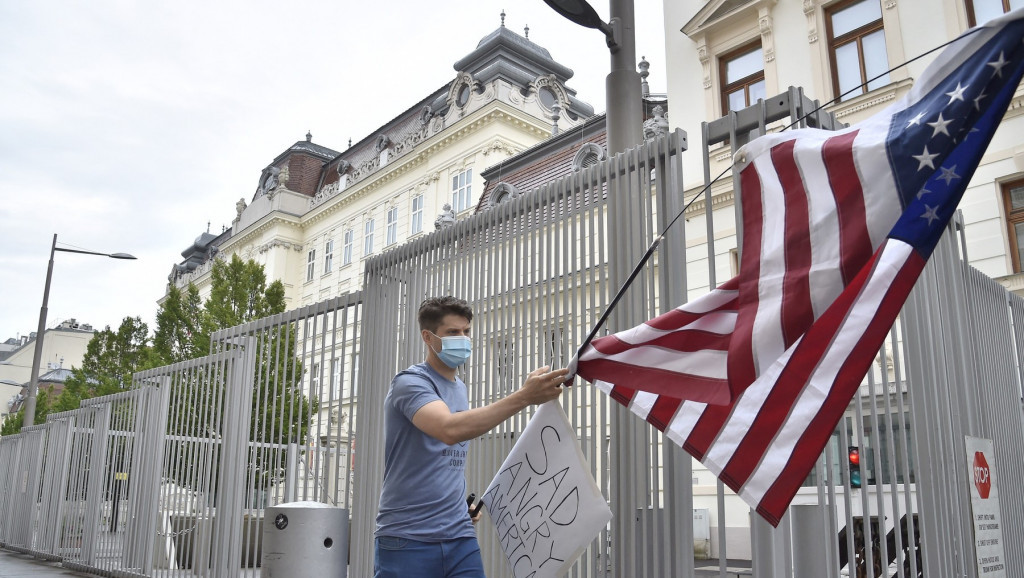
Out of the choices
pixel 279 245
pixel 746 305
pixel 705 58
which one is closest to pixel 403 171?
pixel 279 245

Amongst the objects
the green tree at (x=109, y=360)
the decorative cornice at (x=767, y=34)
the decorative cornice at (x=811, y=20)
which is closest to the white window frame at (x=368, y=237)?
the green tree at (x=109, y=360)

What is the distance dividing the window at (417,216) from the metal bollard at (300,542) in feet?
103

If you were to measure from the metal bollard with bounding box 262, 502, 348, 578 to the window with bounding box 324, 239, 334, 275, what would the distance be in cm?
3832

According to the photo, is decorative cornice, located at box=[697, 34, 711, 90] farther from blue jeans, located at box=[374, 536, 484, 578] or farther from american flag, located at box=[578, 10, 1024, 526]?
blue jeans, located at box=[374, 536, 484, 578]

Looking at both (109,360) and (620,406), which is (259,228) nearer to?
(109,360)

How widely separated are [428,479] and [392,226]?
35909mm

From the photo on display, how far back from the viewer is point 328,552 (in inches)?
231

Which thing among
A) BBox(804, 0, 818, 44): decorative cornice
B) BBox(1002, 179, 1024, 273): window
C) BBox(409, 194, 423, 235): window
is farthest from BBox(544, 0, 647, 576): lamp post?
BBox(409, 194, 423, 235): window

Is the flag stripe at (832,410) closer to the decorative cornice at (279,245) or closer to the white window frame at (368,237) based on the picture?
the white window frame at (368,237)

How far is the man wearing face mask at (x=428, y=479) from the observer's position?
3.65 metres

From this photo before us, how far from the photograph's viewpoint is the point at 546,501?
3.89 metres

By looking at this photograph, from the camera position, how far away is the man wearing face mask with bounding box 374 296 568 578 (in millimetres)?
3654

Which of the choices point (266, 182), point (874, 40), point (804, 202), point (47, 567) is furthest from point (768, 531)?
point (266, 182)

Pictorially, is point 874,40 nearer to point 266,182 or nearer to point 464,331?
point 464,331
